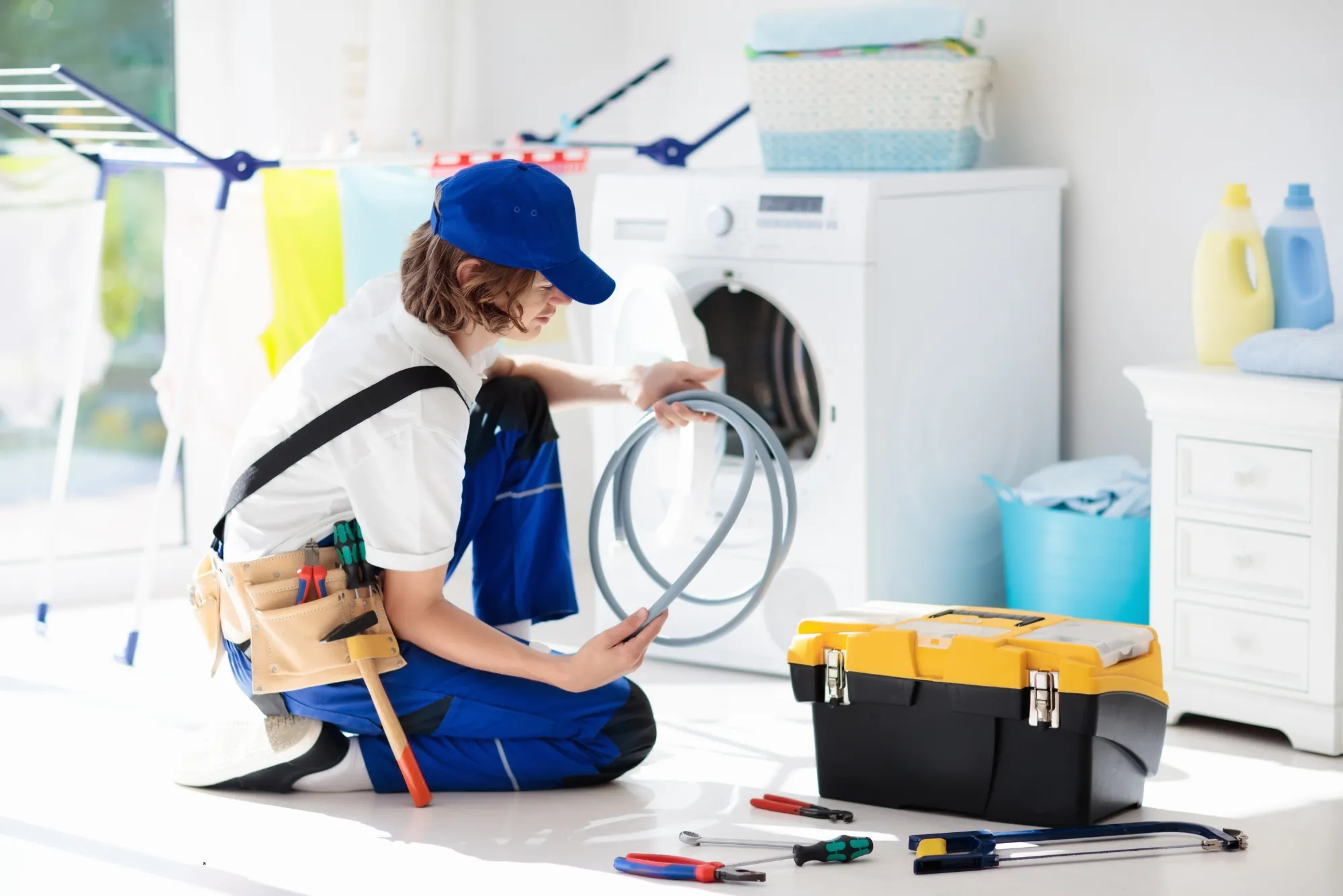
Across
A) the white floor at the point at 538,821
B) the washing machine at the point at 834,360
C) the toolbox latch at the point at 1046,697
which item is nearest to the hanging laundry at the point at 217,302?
the white floor at the point at 538,821

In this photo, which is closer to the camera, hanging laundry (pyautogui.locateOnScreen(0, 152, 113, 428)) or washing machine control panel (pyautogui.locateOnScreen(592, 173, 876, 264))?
washing machine control panel (pyautogui.locateOnScreen(592, 173, 876, 264))

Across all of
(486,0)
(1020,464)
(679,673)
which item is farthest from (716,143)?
(679,673)

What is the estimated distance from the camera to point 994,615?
8.00ft

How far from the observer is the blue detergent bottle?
288cm

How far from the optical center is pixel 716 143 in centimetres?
419

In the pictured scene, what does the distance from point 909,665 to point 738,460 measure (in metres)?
1.03

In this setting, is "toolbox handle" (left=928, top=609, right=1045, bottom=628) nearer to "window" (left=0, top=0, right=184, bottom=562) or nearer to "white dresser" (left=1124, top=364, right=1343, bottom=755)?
"white dresser" (left=1124, top=364, right=1343, bottom=755)

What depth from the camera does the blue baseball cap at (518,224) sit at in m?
2.16

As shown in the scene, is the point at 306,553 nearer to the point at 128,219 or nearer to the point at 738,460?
the point at 738,460

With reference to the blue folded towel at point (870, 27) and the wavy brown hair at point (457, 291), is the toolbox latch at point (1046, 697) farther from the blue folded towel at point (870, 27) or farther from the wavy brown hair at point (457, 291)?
the blue folded towel at point (870, 27)

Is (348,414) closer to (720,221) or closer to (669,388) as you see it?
(669,388)

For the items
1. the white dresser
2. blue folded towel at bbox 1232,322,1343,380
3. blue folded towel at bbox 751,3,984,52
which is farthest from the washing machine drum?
blue folded towel at bbox 1232,322,1343,380

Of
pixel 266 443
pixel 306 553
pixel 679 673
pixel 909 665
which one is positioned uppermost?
pixel 266 443

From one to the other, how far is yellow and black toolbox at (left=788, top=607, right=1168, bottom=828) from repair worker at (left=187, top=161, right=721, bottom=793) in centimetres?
31
